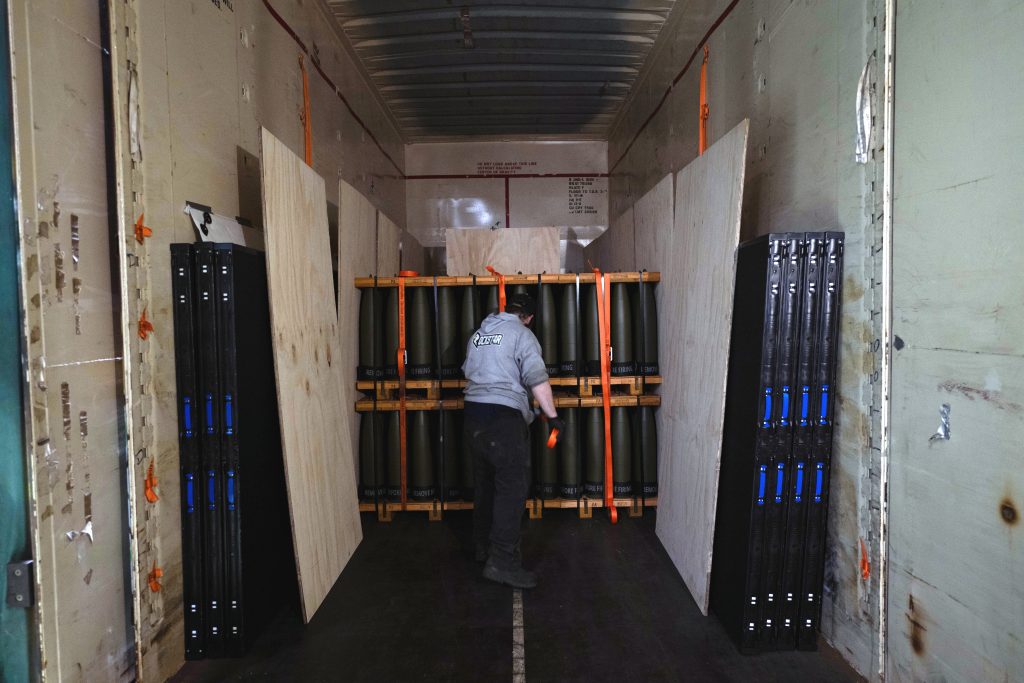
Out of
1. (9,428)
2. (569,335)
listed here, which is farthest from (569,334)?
(9,428)

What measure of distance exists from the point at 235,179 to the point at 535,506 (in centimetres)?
301

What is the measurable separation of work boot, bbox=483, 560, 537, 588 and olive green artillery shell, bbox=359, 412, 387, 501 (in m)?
1.28

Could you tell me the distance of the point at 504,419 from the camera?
313 cm

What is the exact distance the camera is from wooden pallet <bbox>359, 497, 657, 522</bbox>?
3969 millimetres

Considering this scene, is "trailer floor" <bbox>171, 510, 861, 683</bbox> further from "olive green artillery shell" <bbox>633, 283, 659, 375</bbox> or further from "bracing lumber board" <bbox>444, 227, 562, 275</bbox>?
"bracing lumber board" <bbox>444, 227, 562, 275</bbox>

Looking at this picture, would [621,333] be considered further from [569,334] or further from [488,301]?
[488,301]

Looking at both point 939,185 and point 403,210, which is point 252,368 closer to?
point 939,185

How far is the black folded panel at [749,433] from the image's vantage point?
7.72 ft

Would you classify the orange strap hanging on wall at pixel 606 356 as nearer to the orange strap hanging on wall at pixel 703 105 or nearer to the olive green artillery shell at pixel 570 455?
the olive green artillery shell at pixel 570 455

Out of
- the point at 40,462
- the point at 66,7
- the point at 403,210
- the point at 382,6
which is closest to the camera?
the point at 40,462

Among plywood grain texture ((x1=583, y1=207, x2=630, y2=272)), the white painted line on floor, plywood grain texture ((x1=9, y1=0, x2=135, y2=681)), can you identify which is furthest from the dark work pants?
plywood grain texture ((x1=583, y1=207, x2=630, y2=272))

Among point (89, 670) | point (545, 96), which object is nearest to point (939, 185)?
point (89, 670)

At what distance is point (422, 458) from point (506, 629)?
1585mm

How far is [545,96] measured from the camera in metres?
5.67
